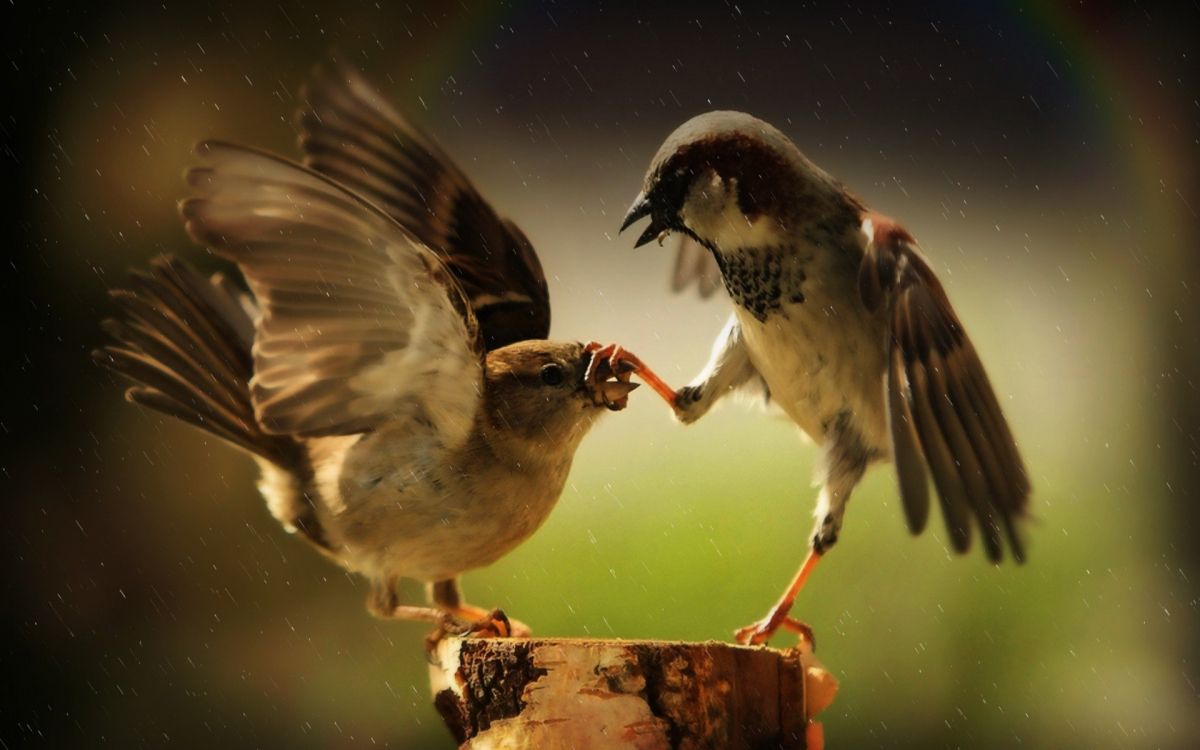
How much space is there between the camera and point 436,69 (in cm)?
189

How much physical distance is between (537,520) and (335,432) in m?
0.23

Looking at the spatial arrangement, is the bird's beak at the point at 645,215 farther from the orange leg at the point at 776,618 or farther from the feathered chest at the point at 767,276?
the orange leg at the point at 776,618

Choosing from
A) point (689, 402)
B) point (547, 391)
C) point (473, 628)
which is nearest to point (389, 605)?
point (473, 628)

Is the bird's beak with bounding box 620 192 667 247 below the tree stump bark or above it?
above

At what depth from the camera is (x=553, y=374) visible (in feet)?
3.45

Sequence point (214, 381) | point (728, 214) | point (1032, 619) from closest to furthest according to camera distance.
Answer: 1. point (728, 214)
2. point (214, 381)
3. point (1032, 619)

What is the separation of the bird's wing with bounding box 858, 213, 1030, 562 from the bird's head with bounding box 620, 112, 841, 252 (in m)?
0.09

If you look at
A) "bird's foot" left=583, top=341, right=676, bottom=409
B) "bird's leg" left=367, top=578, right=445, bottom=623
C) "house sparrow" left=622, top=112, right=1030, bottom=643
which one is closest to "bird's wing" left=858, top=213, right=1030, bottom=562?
"house sparrow" left=622, top=112, right=1030, bottom=643

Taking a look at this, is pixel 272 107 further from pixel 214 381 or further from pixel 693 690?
pixel 693 690

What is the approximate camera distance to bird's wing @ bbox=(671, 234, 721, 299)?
1348 mm

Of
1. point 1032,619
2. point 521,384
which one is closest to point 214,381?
point 521,384

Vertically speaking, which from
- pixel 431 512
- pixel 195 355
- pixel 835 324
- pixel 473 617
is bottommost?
pixel 473 617

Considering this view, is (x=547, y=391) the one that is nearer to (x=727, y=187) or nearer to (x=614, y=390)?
(x=614, y=390)

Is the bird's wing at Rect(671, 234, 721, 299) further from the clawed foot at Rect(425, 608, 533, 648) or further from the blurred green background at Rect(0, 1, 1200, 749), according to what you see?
the clawed foot at Rect(425, 608, 533, 648)
